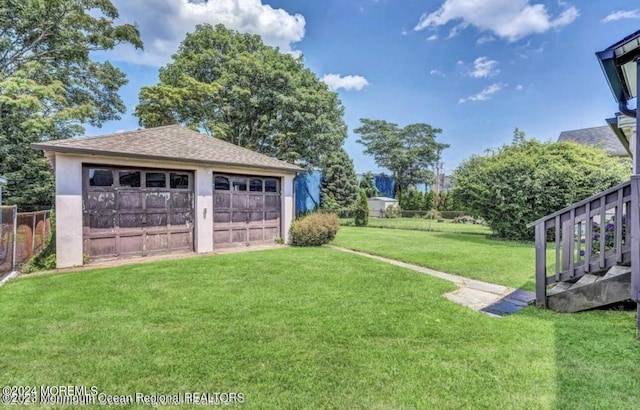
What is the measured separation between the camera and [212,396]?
2471mm

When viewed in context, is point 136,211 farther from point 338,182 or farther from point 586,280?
point 338,182

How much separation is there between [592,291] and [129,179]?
952cm

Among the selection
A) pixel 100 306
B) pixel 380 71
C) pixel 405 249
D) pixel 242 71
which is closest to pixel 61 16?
pixel 242 71

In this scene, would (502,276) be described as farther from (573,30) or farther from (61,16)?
(61,16)

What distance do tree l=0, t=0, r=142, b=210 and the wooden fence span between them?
8.12 metres

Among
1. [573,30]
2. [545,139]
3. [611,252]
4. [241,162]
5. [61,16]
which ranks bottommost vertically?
[611,252]

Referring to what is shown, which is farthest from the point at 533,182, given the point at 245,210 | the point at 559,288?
the point at 245,210

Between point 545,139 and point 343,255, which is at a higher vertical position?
point 545,139

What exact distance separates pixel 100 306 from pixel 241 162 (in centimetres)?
592

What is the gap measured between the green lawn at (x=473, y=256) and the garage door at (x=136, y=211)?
5392mm

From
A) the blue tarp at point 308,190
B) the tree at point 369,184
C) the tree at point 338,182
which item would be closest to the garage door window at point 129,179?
the blue tarp at point 308,190

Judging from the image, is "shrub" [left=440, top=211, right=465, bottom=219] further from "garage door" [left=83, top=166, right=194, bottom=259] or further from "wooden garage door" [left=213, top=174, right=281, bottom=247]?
"garage door" [left=83, top=166, right=194, bottom=259]

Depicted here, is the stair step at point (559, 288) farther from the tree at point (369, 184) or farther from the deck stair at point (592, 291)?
the tree at point (369, 184)

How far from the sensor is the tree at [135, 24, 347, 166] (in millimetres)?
18000
